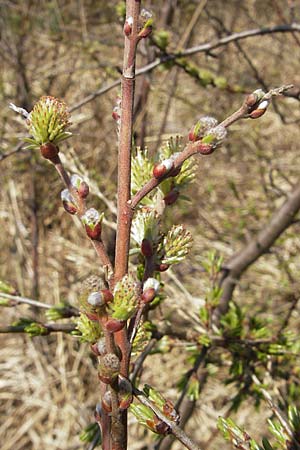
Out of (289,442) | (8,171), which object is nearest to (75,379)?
(8,171)

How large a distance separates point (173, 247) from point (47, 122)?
8.6 inches

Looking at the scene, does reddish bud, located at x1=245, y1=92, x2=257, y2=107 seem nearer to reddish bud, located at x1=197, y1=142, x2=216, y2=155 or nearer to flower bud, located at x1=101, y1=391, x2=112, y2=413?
reddish bud, located at x1=197, y1=142, x2=216, y2=155

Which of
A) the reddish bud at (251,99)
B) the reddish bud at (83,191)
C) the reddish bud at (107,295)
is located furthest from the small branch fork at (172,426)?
the reddish bud at (251,99)

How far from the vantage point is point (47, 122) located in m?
0.55

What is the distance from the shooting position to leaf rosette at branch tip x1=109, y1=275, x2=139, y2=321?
1.62 feet

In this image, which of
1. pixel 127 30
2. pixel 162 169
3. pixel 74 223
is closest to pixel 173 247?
pixel 162 169

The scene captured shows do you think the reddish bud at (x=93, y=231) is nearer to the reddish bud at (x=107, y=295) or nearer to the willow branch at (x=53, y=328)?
the reddish bud at (x=107, y=295)

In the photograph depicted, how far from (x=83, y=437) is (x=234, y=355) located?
14.5 inches

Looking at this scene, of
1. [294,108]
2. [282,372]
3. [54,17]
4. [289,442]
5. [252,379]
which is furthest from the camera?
[294,108]

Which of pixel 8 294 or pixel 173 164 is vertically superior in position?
pixel 173 164

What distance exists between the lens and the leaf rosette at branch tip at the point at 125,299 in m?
0.49

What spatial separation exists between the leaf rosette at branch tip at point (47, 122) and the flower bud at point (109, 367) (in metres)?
0.24

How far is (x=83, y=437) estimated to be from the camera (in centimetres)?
95

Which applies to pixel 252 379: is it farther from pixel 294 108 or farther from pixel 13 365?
pixel 294 108
